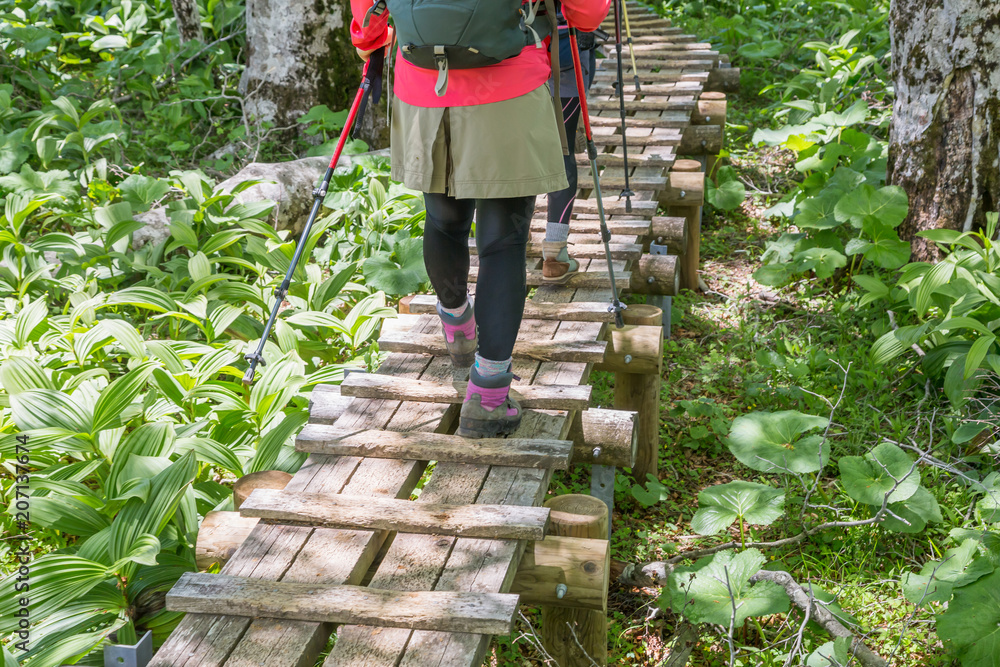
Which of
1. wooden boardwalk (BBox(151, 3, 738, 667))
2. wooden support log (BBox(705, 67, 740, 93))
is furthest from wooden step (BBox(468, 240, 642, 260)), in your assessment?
wooden support log (BBox(705, 67, 740, 93))

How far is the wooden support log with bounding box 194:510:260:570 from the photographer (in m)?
2.81

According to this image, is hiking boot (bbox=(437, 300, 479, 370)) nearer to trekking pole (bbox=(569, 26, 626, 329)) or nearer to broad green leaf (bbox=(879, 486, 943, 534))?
trekking pole (bbox=(569, 26, 626, 329))

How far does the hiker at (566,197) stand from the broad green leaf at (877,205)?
1.87m

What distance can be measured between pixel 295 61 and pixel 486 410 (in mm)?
5444

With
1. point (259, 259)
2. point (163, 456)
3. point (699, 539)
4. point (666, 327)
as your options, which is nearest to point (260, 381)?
point (163, 456)

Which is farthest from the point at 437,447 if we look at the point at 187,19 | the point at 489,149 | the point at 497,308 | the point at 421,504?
the point at 187,19

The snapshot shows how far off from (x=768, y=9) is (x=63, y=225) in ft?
28.1

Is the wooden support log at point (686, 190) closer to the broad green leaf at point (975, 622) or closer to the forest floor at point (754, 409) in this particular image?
the forest floor at point (754, 409)

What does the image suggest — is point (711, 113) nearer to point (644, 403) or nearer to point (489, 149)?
point (644, 403)

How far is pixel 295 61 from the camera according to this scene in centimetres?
739

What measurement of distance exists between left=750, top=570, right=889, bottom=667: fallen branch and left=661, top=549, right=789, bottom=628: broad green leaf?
14cm

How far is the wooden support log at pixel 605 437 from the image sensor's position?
3.27m

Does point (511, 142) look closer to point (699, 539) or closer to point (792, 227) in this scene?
point (699, 539)

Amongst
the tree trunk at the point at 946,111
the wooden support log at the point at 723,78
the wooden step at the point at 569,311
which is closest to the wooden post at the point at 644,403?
the wooden step at the point at 569,311
